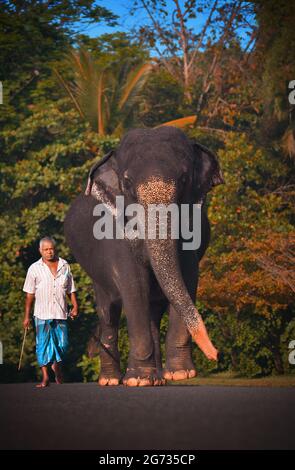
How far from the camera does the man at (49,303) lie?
12.8 metres

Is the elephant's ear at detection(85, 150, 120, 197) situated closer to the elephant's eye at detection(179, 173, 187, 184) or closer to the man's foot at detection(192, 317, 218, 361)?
the elephant's eye at detection(179, 173, 187, 184)

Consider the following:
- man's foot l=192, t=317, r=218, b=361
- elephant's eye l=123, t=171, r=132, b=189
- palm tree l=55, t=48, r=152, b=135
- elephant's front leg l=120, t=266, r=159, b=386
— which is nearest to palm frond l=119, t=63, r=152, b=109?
palm tree l=55, t=48, r=152, b=135

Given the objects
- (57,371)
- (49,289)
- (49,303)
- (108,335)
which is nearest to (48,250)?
(49,289)

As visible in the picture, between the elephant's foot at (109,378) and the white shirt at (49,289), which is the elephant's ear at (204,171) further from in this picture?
the elephant's foot at (109,378)

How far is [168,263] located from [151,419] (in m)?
3.62

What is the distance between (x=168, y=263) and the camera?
11398 mm

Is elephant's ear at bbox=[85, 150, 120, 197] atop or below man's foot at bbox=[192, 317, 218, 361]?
atop

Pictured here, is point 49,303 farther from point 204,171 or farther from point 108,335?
point 204,171

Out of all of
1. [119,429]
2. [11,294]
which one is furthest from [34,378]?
[119,429]

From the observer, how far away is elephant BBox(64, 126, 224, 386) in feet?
37.6

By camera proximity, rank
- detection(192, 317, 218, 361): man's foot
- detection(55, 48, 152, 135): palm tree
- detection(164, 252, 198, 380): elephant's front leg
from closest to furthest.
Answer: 1. detection(192, 317, 218, 361): man's foot
2. detection(164, 252, 198, 380): elephant's front leg
3. detection(55, 48, 152, 135): palm tree

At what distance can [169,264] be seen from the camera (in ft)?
37.4
